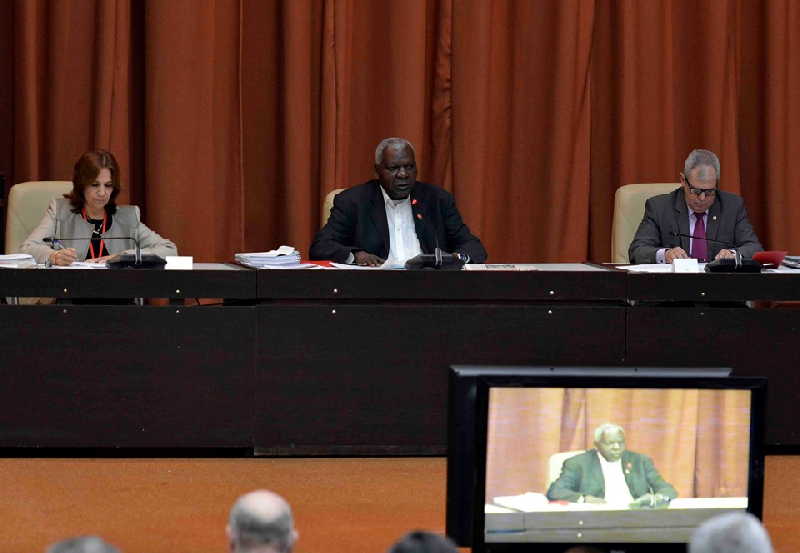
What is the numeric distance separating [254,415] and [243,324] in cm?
31

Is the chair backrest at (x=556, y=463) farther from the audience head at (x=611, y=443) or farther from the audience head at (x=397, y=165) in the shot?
the audience head at (x=397, y=165)

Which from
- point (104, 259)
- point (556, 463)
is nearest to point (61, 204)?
point (104, 259)

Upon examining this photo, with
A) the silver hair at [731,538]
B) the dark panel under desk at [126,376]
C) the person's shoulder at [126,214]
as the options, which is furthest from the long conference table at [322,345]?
the silver hair at [731,538]

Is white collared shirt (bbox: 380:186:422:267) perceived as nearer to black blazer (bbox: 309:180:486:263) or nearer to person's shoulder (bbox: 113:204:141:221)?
black blazer (bbox: 309:180:486:263)

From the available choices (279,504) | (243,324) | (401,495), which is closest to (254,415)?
(243,324)

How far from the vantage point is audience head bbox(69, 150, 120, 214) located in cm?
530

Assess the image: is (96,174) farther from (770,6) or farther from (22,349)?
(770,6)

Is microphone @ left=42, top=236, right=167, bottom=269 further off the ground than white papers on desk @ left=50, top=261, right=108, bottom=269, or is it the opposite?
microphone @ left=42, top=236, right=167, bottom=269

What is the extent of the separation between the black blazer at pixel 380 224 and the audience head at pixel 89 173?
82 cm

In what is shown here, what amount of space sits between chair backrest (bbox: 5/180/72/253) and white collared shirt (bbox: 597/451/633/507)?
10.8 feet

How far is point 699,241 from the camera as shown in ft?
18.2

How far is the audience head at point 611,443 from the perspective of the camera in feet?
9.24

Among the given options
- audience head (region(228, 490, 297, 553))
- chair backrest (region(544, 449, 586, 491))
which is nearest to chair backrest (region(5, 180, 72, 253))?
chair backrest (region(544, 449, 586, 491))

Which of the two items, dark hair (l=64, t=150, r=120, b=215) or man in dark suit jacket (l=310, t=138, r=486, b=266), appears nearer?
dark hair (l=64, t=150, r=120, b=215)
